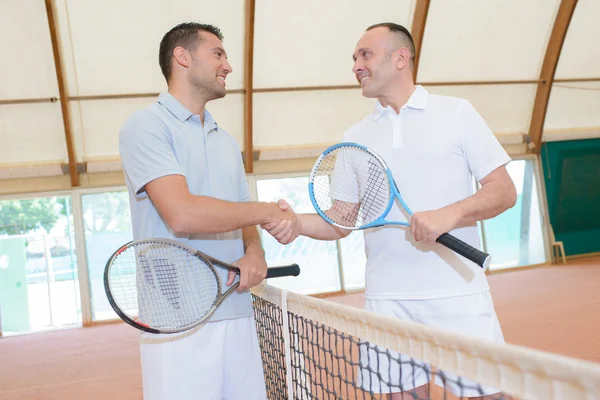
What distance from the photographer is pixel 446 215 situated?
2.12 metres

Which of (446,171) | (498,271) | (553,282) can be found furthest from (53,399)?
(498,271)

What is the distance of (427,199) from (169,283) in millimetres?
982

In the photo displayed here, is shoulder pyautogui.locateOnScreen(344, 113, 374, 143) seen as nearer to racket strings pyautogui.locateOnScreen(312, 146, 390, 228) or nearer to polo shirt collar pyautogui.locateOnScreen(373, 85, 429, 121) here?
racket strings pyautogui.locateOnScreen(312, 146, 390, 228)

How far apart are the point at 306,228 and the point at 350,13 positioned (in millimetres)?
8314

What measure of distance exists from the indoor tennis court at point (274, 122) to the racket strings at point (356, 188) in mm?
5027

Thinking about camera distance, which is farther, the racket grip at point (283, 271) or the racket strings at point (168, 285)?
the racket grip at point (283, 271)

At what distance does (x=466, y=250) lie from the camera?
6.78 feet

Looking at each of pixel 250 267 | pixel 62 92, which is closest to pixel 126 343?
pixel 62 92

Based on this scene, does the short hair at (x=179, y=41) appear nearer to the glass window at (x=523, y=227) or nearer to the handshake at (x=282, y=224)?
the handshake at (x=282, y=224)

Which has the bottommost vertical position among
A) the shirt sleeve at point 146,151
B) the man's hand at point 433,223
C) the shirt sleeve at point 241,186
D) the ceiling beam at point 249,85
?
the man's hand at point 433,223

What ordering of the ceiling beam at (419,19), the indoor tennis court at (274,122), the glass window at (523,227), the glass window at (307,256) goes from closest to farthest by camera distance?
the indoor tennis court at (274,122), the ceiling beam at (419,19), the glass window at (307,256), the glass window at (523,227)

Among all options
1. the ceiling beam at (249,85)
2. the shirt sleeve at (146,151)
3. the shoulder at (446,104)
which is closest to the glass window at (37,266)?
the ceiling beam at (249,85)

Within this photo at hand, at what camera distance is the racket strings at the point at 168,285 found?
2045mm

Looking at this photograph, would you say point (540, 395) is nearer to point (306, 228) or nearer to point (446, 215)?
point (446, 215)
